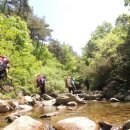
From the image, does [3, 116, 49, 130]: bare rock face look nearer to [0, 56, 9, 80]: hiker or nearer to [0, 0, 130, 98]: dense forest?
[0, 56, 9, 80]: hiker

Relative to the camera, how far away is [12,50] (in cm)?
2177

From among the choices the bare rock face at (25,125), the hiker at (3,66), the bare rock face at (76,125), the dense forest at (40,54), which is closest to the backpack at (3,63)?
the hiker at (3,66)

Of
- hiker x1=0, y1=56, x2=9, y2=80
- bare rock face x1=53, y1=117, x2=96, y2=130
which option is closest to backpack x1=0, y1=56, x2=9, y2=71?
hiker x1=0, y1=56, x2=9, y2=80

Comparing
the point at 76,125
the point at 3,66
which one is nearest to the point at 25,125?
the point at 76,125

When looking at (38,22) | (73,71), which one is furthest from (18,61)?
(73,71)

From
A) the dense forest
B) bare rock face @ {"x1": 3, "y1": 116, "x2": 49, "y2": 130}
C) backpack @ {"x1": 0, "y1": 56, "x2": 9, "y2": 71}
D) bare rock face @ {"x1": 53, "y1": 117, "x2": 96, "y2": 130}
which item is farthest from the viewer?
the dense forest

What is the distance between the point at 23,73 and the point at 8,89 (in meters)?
1.58

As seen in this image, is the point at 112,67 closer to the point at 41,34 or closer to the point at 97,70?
the point at 97,70

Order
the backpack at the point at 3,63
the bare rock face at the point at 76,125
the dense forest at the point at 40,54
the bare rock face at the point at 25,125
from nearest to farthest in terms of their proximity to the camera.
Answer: the bare rock face at the point at 25,125
the bare rock face at the point at 76,125
the backpack at the point at 3,63
the dense forest at the point at 40,54

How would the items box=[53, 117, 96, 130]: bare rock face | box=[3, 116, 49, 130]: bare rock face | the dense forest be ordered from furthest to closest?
the dense forest, box=[53, 117, 96, 130]: bare rock face, box=[3, 116, 49, 130]: bare rock face

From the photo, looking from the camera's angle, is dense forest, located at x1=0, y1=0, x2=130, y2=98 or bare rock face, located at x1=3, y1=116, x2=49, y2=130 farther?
dense forest, located at x1=0, y1=0, x2=130, y2=98

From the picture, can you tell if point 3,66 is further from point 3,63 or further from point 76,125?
point 76,125

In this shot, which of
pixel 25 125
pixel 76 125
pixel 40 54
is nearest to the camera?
pixel 25 125

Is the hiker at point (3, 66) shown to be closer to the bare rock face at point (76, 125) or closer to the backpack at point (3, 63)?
the backpack at point (3, 63)
